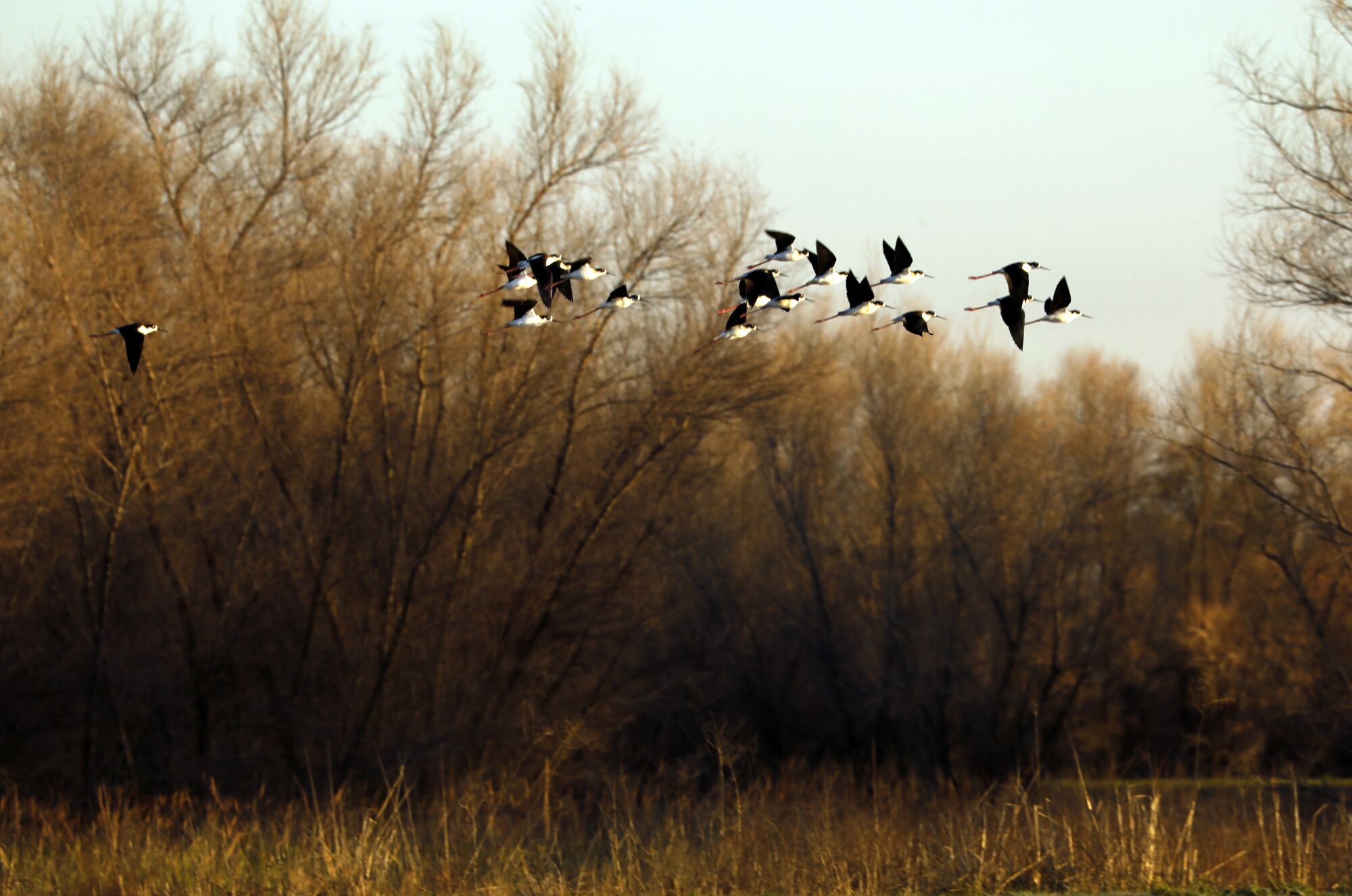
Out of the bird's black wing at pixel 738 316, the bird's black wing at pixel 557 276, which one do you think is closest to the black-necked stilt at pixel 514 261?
the bird's black wing at pixel 557 276

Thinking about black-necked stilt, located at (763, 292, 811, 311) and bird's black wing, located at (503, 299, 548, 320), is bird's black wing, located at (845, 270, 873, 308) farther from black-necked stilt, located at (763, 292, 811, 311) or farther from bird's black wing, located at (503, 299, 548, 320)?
bird's black wing, located at (503, 299, 548, 320)

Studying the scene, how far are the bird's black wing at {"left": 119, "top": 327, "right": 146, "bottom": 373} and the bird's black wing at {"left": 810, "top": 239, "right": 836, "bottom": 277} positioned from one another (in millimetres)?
4442

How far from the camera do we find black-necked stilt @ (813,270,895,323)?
8555mm

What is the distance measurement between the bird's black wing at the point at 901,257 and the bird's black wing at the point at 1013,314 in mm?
713

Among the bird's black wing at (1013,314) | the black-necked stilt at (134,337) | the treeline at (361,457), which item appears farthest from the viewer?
the treeline at (361,457)

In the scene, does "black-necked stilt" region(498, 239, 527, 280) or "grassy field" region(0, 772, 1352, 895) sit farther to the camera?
"grassy field" region(0, 772, 1352, 895)

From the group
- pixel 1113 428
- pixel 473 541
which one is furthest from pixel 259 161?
pixel 1113 428

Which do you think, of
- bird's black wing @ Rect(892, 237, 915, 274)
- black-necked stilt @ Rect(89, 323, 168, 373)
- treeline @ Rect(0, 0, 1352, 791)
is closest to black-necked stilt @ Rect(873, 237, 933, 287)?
bird's black wing @ Rect(892, 237, 915, 274)

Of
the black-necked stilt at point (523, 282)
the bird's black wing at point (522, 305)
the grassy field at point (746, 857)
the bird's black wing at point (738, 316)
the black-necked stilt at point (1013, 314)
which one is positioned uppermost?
the black-necked stilt at point (523, 282)

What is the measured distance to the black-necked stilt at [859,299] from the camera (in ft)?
28.1

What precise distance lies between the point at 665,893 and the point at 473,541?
517 inches

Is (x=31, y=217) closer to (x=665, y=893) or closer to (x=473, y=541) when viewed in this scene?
(x=473, y=541)

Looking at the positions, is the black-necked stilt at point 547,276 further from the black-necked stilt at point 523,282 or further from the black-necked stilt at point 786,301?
the black-necked stilt at point 786,301

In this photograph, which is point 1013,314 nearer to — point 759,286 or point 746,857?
→ point 759,286
